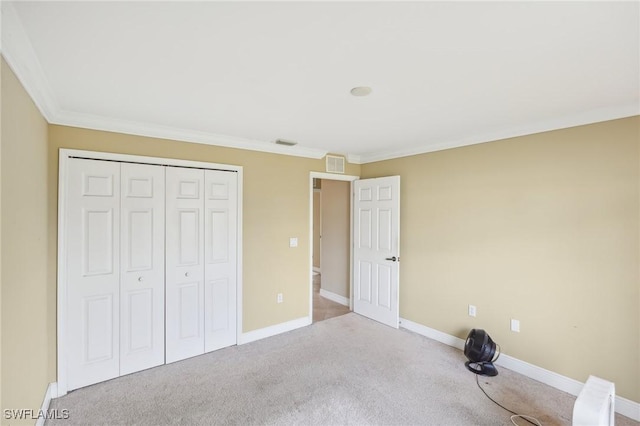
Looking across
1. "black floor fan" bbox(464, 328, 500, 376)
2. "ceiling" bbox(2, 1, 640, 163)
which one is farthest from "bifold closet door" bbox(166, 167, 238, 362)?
"black floor fan" bbox(464, 328, 500, 376)

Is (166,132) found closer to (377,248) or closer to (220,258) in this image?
(220,258)

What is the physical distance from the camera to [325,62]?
1.64 metres

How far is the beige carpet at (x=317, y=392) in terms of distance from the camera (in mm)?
2186

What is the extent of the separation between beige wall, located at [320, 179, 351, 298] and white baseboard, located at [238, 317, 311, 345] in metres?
1.12

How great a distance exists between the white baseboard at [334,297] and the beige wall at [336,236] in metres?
0.05

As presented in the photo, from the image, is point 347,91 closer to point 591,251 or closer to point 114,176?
point 114,176

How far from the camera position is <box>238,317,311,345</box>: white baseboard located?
3445 mm

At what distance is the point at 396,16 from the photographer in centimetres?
126

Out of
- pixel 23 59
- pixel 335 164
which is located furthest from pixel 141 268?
pixel 335 164

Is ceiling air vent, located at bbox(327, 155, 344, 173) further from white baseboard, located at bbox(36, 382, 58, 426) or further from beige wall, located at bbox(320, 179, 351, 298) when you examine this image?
white baseboard, located at bbox(36, 382, 58, 426)

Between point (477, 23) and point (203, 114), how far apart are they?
6.84ft

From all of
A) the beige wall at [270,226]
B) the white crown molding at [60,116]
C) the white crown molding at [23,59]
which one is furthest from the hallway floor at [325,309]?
the white crown molding at [23,59]

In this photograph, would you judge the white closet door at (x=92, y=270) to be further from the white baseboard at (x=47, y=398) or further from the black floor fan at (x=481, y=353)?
the black floor fan at (x=481, y=353)

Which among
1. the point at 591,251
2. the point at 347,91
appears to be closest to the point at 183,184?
the point at 347,91
